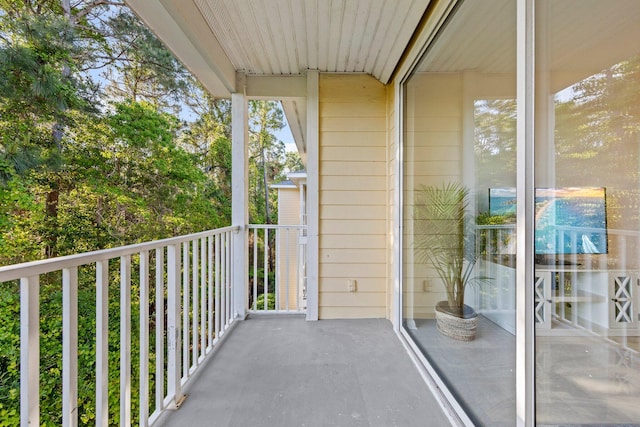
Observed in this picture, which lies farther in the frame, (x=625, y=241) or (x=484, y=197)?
(x=484, y=197)

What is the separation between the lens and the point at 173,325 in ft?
5.56

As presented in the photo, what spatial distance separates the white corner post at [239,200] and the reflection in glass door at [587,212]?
8.08ft

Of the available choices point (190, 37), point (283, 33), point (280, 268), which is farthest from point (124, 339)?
point (280, 268)

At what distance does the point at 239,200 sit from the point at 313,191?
757 millimetres

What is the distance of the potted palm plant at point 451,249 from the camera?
1.58m

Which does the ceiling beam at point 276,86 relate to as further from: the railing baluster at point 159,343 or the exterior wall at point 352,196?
the railing baluster at point 159,343

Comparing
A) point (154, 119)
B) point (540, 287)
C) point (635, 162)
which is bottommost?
point (540, 287)

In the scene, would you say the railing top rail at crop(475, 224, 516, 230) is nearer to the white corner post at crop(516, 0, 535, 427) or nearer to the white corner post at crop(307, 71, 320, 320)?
the white corner post at crop(516, 0, 535, 427)

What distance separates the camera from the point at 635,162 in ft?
3.90

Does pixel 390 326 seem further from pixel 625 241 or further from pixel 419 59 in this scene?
pixel 419 59

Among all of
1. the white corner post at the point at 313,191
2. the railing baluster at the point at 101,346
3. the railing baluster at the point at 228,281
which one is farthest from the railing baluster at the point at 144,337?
the white corner post at the point at 313,191

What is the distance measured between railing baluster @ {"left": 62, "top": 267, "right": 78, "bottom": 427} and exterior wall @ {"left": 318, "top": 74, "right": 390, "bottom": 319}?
210 centimetres

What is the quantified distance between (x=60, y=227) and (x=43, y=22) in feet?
11.4

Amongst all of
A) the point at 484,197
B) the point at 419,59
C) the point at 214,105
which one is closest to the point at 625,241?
the point at 484,197
